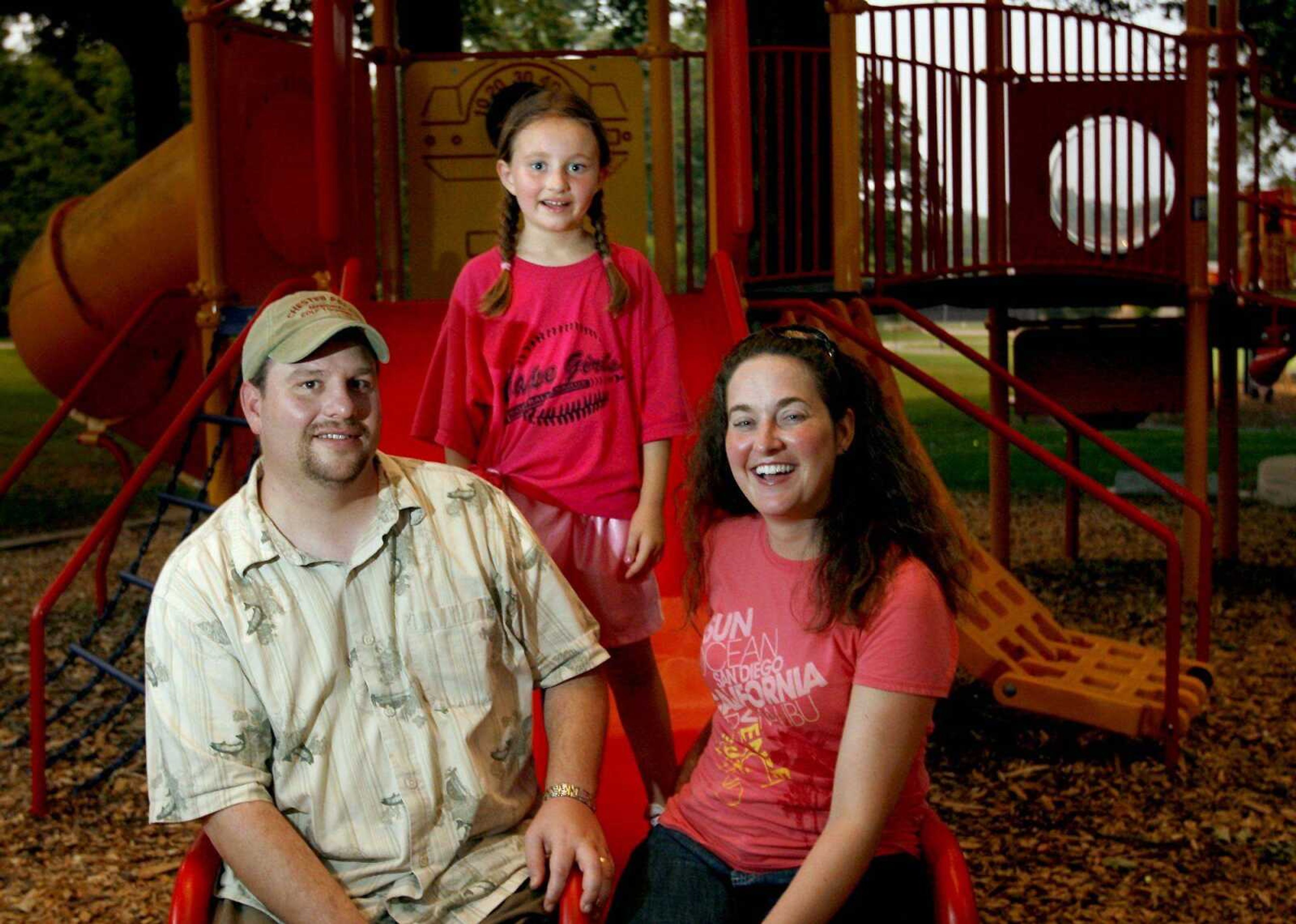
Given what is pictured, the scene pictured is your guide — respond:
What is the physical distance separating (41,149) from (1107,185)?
10.3 m

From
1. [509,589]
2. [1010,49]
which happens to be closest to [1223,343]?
[1010,49]

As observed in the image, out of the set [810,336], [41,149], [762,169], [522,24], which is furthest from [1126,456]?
[41,149]

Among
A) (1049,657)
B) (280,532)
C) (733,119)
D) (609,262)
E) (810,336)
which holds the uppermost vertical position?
(733,119)

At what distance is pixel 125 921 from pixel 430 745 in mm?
2332

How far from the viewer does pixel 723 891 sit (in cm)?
211

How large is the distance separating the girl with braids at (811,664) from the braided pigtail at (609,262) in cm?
63

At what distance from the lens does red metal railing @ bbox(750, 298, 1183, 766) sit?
15.6ft

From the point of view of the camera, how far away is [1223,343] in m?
8.61

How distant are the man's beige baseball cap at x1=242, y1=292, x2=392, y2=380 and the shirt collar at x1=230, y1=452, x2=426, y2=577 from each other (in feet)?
0.59

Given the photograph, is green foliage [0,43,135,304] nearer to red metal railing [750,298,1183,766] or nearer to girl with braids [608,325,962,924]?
red metal railing [750,298,1183,766]

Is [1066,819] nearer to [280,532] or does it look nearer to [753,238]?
[280,532]

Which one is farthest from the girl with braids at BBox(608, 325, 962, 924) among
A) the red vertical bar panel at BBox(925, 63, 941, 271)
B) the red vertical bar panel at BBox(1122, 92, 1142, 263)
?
the red vertical bar panel at BBox(1122, 92, 1142, 263)

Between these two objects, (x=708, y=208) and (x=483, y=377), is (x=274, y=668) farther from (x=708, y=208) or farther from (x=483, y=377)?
(x=708, y=208)

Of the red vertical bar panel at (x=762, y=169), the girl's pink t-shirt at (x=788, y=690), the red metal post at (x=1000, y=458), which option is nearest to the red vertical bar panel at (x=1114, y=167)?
the red metal post at (x=1000, y=458)
